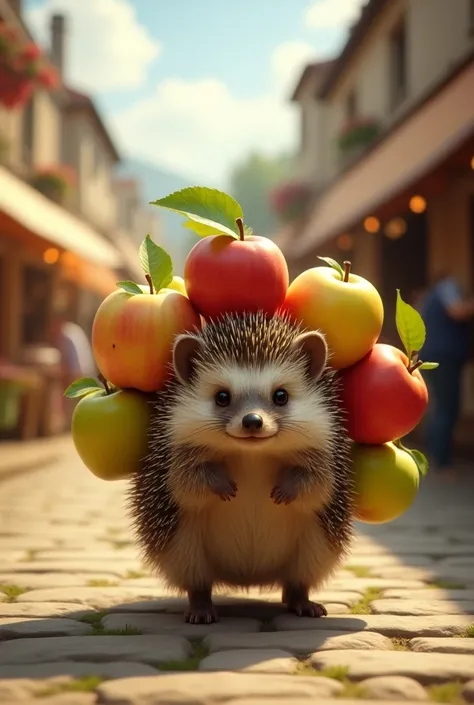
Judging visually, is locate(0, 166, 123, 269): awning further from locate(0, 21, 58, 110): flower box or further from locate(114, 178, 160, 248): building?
locate(114, 178, 160, 248): building

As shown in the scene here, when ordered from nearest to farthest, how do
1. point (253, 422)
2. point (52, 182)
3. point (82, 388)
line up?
point (253, 422)
point (82, 388)
point (52, 182)

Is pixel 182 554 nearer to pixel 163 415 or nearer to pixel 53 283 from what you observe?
pixel 163 415

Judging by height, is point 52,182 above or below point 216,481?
above

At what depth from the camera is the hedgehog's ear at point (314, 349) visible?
2.89m

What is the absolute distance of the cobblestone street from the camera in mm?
2195

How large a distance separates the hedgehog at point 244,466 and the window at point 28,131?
15822 mm

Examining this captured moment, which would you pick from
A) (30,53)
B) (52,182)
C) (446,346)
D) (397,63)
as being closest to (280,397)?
(446,346)

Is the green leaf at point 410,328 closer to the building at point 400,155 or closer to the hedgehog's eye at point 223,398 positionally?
the hedgehog's eye at point 223,398

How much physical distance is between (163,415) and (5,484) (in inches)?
213

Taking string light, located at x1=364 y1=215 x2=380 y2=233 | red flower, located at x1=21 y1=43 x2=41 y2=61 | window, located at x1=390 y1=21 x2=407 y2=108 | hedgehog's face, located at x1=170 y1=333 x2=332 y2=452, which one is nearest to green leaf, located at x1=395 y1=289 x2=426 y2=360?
hedgehog's face, located at x1=170 y1=333 x2=332 y2=452

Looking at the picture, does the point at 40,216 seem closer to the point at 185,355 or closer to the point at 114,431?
the point at 114,431

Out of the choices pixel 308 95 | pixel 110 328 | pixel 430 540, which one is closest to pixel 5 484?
pixel 430 540

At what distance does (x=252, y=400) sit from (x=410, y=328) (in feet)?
2.51

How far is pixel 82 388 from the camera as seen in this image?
3207mm
